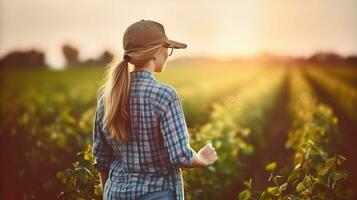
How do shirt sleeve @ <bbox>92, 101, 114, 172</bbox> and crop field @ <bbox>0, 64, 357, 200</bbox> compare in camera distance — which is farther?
crop field @ <bbox>0, 64, 357, 200</bbox>

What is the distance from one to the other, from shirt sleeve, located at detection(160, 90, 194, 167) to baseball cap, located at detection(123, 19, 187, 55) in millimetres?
246

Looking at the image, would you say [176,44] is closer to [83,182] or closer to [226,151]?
[83,182]

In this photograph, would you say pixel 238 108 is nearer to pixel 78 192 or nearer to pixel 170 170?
pixel 78 192

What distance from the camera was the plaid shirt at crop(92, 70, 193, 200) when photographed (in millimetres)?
2578

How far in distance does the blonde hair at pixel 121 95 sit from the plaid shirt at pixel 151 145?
0.03 metres

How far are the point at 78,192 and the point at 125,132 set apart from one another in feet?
3.70

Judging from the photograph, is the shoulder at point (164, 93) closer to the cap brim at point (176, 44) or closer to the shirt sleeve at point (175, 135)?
the shirt sleeve at point (175, 135)

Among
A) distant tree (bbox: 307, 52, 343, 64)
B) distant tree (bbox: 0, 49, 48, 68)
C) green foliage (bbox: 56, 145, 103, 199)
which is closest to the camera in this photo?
green foliage (bbox: 56, 145, 103, 199)

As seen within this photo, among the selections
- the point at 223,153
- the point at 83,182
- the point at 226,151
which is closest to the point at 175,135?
the point at 83,182

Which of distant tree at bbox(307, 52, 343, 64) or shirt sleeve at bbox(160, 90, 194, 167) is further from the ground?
shirt sleeve at bbox(160, 90, 194, 167)

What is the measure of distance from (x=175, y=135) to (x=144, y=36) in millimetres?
415

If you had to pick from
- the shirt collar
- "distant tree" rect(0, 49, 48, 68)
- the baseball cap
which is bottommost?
"distant tree" rect(0, 49, 48, 68)

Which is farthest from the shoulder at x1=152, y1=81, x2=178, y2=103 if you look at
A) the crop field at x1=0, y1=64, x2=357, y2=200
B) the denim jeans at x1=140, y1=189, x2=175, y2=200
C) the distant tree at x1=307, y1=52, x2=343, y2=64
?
the distant tree at x1=307, y1=52, x2=343, y2=64

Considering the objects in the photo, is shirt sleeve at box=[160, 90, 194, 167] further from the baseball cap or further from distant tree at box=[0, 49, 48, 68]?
distant tree at box=[0, 49, 48, 68]
